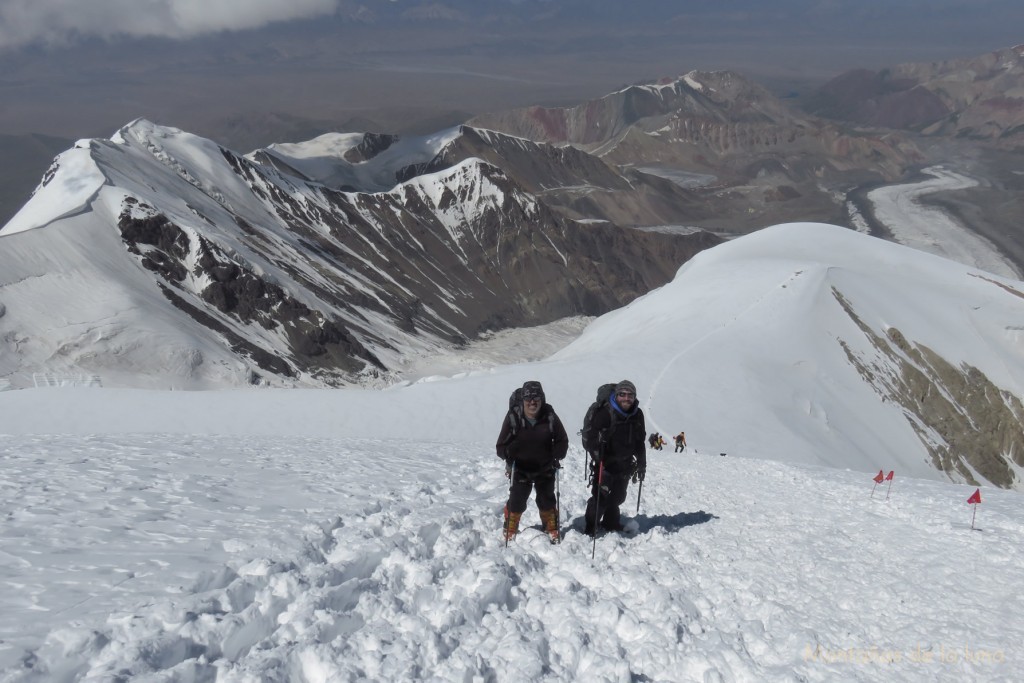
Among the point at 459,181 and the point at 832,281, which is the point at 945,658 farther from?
the point at 459,181

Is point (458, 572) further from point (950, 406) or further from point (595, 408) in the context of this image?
point (950, 406)

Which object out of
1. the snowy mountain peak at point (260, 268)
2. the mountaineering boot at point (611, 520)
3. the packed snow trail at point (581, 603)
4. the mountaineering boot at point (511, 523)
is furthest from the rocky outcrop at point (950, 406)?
the snowy mountain peak at point (260, 268)

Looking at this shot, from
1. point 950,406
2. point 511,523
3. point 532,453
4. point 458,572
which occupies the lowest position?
point 458,572

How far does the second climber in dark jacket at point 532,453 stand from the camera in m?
9.73

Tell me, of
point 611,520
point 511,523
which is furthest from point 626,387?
point 511,523

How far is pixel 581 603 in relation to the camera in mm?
8086

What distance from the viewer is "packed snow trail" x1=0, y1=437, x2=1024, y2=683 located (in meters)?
6.35

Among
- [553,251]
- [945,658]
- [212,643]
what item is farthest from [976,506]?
[553,251]

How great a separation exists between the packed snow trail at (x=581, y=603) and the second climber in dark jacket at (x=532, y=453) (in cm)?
35

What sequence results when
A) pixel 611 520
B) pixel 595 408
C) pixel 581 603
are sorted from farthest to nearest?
pixel 611 520
pixel 595 408
pixel 581 603

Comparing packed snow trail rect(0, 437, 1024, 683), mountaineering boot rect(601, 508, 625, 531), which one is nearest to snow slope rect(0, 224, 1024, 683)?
packed snow trail rect(0, 437, 1024, 683)

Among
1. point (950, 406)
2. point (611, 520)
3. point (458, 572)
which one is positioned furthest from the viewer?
point (950, 406)

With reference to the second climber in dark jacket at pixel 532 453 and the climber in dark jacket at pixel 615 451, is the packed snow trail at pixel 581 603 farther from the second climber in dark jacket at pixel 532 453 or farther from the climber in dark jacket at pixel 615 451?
the climber in dark jacket at pixel 615 451

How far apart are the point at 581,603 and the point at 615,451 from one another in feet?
8.32
